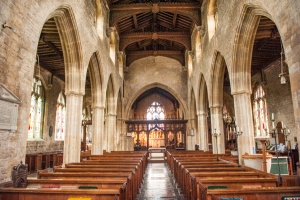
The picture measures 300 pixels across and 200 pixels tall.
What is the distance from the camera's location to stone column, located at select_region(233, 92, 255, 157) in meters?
8.74

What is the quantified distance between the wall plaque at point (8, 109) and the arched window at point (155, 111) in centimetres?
2128

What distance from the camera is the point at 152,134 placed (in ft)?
80.0

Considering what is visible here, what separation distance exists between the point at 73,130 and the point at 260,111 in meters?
13.9

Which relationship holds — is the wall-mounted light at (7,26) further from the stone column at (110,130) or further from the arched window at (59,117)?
the arched window at (59,117)

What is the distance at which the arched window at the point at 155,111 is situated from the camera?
84.8 feet

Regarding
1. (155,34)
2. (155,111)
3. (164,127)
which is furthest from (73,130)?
(155,111)

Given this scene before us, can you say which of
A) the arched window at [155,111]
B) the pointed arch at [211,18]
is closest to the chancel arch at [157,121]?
the arched window at [155,111]

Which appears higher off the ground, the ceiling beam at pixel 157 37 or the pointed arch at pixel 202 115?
the ceiling beam at pixel 157 37

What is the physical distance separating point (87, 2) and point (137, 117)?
1675cm

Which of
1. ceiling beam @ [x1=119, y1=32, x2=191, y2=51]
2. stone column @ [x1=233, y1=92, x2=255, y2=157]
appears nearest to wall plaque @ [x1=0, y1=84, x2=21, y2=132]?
stone column @ [x1=233, y1=92, x2=255, y2=157]

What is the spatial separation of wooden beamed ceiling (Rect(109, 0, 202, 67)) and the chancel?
85mm

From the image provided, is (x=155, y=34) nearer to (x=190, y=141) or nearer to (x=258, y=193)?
(x=190, y=141)

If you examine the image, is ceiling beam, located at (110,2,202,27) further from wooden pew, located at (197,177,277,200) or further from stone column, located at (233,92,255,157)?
wooden pew, located at (197,177,277,200)

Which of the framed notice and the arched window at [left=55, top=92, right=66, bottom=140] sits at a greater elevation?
the arched window at [left=55, top=92, right=66, bottom=140]
